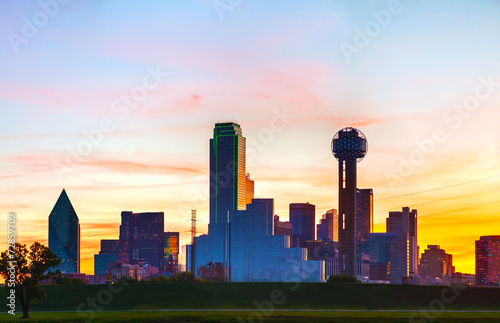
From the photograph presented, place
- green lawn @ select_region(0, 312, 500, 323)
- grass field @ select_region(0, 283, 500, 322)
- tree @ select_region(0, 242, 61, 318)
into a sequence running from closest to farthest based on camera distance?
green lawn @ select_region(0, 312, 500, 323), grass field @ select_region(0, 283, 500, 322), tree @ select_region(0, 242, 61, 318)

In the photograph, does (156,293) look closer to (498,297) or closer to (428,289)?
(428,289)

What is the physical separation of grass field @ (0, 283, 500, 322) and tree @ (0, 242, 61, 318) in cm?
Answer: 286

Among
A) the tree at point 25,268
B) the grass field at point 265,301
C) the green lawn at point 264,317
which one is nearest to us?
the green lawn at point 264,317

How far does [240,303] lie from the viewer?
88.9 metres

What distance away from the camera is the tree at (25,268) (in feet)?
262

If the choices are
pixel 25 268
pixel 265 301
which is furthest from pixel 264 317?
pixel 25 268

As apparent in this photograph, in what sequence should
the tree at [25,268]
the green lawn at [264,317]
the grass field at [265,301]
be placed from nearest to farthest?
the green lawn at [264,317], the grass field at [265,301], the tree at [25,268]

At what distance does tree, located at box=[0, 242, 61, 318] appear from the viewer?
262 ft

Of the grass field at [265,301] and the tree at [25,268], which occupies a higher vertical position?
the tree at [25,268]

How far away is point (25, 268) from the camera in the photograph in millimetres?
81125

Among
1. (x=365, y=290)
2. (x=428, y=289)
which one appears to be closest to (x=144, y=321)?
(x=365, y=290)

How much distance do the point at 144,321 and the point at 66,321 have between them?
332 inches

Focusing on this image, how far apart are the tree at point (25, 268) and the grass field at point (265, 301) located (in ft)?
9.39

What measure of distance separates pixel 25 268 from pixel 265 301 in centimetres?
3056
